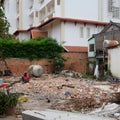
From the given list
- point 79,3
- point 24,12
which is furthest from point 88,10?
point 24,12

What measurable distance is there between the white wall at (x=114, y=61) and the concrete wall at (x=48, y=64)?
355cm

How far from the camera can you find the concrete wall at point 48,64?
24484 mm

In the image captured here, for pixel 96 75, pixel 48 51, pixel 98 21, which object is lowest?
pixel 96 75

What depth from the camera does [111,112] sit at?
346 inches

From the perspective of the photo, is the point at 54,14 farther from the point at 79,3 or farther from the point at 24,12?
the point at 24,12

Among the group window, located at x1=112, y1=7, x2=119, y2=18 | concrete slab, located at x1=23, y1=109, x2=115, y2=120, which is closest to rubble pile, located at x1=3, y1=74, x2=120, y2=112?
concrete slab, located at x1=23, y1=109, x2=115, y2=120

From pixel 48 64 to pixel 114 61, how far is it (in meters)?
5.42

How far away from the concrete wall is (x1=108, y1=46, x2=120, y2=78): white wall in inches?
140

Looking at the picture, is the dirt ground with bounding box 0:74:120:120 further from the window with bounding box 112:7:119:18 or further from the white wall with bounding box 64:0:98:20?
the window with bounding box 112:7:119:18

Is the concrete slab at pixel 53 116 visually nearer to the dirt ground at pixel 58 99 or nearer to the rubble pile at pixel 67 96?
the dirt ground at pixel 58 99

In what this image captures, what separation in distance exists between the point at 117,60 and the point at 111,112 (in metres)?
13.7

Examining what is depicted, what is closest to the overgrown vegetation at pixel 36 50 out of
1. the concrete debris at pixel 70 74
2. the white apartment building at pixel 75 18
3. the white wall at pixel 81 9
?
the concrete debris at pixel 70 74

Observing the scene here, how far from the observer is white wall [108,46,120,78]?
2211cm

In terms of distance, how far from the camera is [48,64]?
83.5 feet
